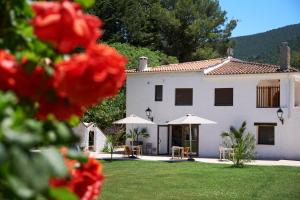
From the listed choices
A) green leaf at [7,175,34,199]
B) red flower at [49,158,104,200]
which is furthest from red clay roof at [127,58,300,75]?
green leaf at [7,175,34,199]

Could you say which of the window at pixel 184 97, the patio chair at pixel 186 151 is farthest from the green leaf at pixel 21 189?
the window at pixel 184 97

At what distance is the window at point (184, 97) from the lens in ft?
92.3

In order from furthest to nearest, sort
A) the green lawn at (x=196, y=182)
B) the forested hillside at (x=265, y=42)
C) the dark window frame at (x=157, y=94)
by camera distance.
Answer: the forested hillside at (x=265, y=42), the dark window frame at (x=157, y=94), the green lawn at (x=196, y=182)

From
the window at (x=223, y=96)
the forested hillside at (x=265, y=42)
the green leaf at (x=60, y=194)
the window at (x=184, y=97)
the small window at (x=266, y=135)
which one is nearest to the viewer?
the green leaf at (x=60, y=194)

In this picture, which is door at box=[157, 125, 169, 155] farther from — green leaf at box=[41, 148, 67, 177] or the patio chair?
green leaf at box=[41, 148, 67, 177]

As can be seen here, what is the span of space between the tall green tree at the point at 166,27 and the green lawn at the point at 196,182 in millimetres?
25359

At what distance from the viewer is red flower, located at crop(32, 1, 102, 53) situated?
40.9 inches

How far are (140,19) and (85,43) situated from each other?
148ft

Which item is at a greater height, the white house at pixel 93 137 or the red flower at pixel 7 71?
the red flower at pixel 7 71

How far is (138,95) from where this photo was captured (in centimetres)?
2956

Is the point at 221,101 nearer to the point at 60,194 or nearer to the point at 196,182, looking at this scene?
the point at 196,182

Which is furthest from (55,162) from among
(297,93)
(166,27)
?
(166,27)

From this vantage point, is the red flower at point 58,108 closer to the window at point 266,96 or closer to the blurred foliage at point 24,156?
the blurred foliage at point 24,156

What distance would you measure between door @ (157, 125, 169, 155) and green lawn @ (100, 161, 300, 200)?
286 inches
